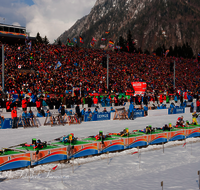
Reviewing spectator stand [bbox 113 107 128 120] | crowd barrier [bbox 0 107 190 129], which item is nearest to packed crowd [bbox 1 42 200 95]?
crowd barrier [bbox 0 107 190 129]

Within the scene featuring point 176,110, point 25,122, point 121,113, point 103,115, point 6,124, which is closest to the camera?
point 6,124

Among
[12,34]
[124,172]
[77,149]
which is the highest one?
[12,34]

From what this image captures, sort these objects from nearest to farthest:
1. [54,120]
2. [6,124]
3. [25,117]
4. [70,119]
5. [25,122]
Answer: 1. [6,124]
2. [25,122]
3. [25,117]
4. [54,120]
5. [70,119]

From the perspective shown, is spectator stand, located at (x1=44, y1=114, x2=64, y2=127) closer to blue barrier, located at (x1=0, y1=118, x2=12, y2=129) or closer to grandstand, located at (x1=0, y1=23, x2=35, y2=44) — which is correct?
blue barrier, located at (x1=0, y1=118, x2=12, y2=129)

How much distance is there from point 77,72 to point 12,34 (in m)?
17.8

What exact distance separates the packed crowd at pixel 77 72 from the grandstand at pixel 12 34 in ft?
30.9

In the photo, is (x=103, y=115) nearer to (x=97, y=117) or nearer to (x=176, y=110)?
(x=97, y=117)

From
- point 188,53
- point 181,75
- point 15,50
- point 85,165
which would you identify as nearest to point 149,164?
point 85,165

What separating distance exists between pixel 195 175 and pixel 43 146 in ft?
20.5

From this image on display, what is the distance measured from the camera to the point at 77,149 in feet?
37.5

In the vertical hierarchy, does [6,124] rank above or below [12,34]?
below

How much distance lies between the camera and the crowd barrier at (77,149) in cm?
971

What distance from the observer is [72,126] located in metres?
19.7

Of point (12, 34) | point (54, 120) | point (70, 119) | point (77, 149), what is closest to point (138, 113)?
point (70, 119)
